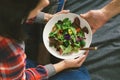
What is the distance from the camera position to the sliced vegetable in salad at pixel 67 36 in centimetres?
112

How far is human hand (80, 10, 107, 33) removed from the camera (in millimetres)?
1222

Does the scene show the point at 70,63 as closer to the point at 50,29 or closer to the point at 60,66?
the point at 60,66

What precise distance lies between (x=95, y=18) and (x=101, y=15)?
0.03m

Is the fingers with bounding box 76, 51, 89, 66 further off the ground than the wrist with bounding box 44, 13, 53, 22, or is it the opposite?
the wrist with bounding box 44, 13, 53, 22

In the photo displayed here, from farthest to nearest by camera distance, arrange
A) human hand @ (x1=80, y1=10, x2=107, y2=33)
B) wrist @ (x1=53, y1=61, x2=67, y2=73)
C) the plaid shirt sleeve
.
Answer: human hand @ (x1=80, y1=10, x2=107, y2=33) → wrist @ (x1=53, y1=61, x2=67, y2=73) → the plaid shirt sleeve

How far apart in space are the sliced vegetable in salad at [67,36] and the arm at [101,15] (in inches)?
3.2

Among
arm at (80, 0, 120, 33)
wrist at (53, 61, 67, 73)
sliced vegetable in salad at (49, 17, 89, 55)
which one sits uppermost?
arm at (80, 0, 120, 33)

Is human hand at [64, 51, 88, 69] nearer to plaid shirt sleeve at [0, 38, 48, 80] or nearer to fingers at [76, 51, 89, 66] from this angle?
fingers at [76, 51, 89, 66]

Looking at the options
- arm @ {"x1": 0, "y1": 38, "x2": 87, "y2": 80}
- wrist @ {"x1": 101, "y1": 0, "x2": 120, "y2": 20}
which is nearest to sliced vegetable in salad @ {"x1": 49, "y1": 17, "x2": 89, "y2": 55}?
wrist @ {"x1": 101, "y1": 0, "x2": 120, "y2": 20}

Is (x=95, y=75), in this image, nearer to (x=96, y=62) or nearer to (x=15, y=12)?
(x=96, y=62)

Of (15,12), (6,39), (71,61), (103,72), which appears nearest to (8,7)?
(15,12)

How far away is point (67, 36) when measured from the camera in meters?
1.14

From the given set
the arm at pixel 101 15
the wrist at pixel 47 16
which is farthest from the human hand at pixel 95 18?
the wrist at pixel 47 16

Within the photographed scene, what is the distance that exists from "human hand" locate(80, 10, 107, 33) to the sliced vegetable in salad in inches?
3.1
